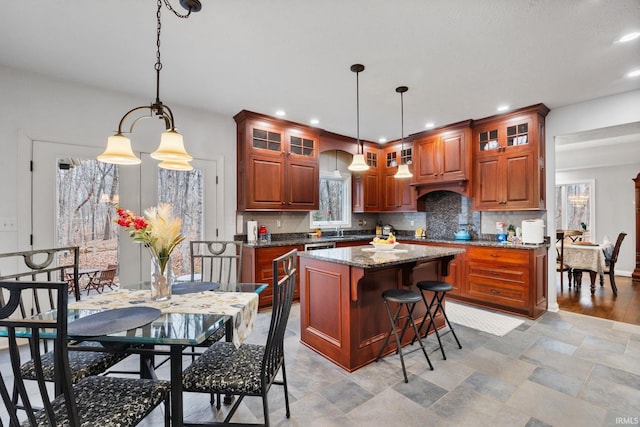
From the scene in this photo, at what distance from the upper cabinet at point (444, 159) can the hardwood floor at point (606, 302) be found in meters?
2.10

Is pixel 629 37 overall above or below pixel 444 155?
above

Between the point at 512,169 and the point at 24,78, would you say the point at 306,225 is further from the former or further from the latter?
the point at 24,78

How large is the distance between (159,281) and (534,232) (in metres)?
4.24

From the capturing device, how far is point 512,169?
4059 millimetres

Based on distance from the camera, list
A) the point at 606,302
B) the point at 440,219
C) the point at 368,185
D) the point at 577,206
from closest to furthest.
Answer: the point at 606,302 < the point at 440,219 < the point at 368,185 < the point at 577,206

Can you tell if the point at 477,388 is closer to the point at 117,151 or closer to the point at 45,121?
the point at 117,151

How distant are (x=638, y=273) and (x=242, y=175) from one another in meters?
7.51

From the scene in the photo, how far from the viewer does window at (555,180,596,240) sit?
21.3 feet

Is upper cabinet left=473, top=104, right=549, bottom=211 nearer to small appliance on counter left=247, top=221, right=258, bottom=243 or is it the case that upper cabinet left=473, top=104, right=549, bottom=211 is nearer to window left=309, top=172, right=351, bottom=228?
window left=309, top=172, right=351, bottom=228

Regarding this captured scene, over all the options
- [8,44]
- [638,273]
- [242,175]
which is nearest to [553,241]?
[638,273]

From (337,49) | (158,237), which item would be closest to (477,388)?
(158,237)

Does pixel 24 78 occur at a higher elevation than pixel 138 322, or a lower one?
higher

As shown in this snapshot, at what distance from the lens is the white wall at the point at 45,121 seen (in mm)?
2881

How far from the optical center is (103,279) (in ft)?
10.9
